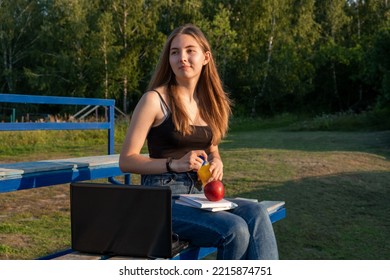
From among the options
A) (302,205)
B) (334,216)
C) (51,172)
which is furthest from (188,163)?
(302,205)

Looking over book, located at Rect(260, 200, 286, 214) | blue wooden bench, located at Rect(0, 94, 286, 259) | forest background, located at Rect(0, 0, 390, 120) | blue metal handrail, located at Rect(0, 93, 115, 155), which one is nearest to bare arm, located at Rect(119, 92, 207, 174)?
blue wooden bench, located at Rect(0, 94, 286, 259)

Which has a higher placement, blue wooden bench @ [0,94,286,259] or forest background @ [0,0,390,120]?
forest background @ [0,0,390,120]

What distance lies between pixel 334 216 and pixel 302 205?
1.65ft

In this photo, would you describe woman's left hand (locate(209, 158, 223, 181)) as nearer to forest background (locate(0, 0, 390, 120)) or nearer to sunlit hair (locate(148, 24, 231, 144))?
sunlit hair (locate(148, 24, 231, 144))

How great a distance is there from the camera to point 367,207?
6.21 meters

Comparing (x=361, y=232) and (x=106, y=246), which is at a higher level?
(x=106, y=246)

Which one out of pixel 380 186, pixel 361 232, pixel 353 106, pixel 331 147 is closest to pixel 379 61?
pixel 353 106

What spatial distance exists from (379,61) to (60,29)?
15.7 meters

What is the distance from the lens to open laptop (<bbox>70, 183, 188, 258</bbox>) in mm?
2150

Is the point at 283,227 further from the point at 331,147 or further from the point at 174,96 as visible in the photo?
the point at 331,147

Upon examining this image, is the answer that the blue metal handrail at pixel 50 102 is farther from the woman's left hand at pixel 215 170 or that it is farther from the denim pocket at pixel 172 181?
the woman's left hand at pixel 215 170

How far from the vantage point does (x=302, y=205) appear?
621cm

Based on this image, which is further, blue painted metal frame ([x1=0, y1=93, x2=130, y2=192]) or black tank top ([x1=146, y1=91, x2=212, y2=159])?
blue painted metal frame ([x1=0, y1=93, x2=130, y2=192])

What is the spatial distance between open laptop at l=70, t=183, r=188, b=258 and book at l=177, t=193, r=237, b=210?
306 millimetres
